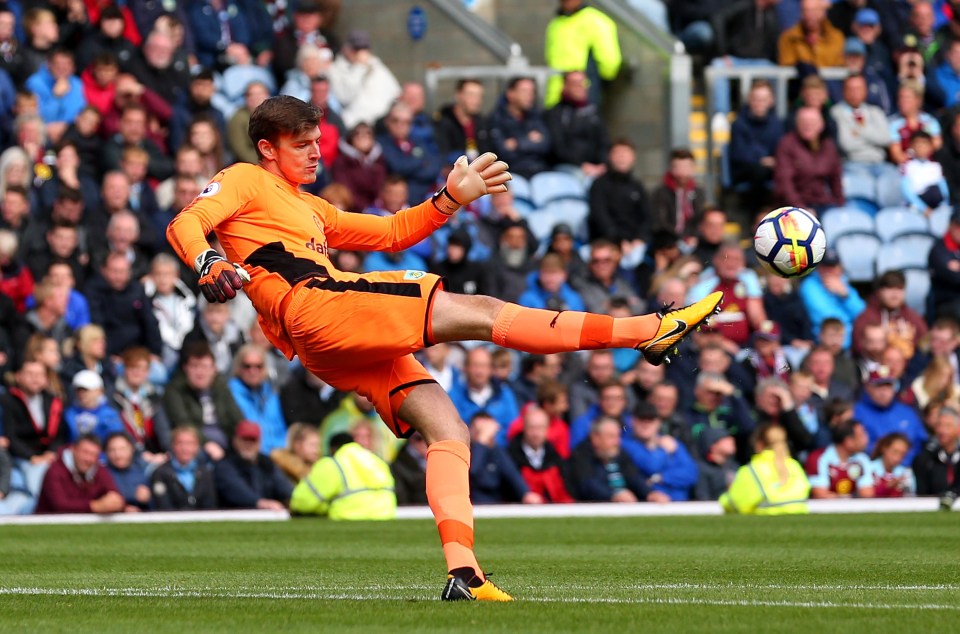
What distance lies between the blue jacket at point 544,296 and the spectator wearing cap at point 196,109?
3.36m

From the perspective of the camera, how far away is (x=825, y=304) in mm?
18344

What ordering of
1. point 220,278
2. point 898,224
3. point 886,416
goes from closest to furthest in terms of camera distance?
1. point 220,278
2. point 886,416
3. point 898,224

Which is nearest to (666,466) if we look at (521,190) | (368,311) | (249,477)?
(249,477)

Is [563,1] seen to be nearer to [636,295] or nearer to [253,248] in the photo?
[636,295]

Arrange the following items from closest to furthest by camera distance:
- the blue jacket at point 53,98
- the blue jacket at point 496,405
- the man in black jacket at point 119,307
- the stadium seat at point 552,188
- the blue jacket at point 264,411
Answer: the blue jacket at point 264,411 < the man in black jacket at point 119,307 < the blue jacket at point 496,405 < the blue jacket at point 53,98 < the stadium seat at point 552,188

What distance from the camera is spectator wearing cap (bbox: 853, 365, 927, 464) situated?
17000 millimetres

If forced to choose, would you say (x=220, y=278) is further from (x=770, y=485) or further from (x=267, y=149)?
(x=770, y=485)

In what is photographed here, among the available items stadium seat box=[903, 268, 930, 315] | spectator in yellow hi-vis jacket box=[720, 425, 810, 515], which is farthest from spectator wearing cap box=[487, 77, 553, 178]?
spectator in yellow hi-vis jacket box=[720, 425, 810, 515]

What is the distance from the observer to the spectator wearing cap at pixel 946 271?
18.7 m

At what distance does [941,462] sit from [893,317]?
2018 mm

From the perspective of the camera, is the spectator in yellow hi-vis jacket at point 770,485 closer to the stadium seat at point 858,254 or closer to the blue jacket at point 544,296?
the blue jacket at point 544,296

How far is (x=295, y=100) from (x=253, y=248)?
701mm

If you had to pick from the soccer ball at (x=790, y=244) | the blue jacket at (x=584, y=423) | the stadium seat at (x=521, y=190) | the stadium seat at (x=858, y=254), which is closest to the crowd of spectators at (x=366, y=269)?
the blue jacket at (x=584, y=423)

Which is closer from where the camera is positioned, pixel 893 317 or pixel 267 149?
pixel 267 149
